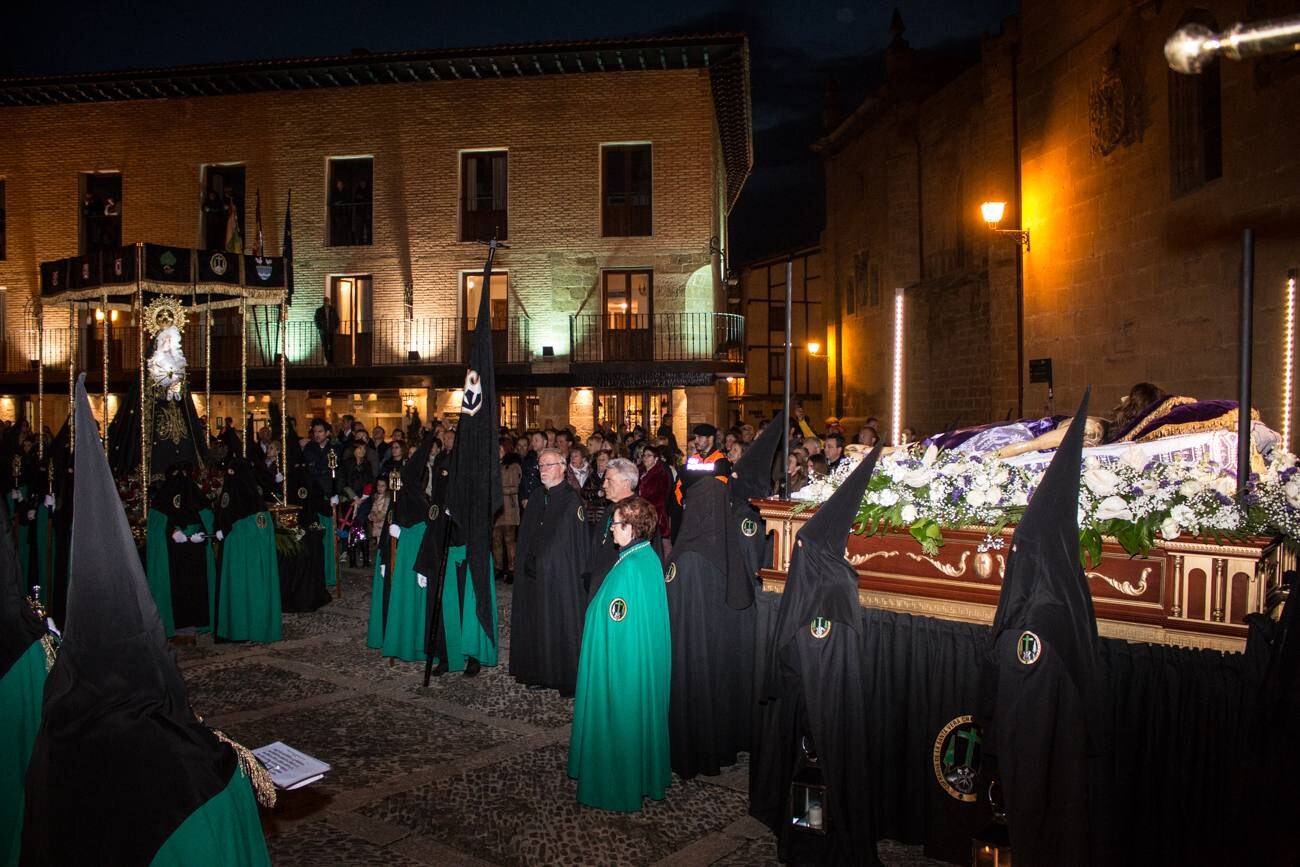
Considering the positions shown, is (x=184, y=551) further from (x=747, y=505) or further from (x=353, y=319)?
(x=353, y=319)

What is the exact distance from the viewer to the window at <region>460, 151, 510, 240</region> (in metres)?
24.1

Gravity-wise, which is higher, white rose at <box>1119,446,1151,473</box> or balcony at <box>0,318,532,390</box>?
balcony at <box>0,318,532,390</box>

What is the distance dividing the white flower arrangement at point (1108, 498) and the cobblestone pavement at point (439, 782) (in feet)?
5.65

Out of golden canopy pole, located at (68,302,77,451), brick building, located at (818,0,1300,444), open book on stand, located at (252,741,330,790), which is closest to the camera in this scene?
golden canopy pole, located at (68,302,77,451)

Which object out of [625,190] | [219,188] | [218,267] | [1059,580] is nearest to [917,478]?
[1059,580]

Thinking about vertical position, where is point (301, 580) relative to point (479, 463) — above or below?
below

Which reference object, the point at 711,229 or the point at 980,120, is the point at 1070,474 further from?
the point at 980,120

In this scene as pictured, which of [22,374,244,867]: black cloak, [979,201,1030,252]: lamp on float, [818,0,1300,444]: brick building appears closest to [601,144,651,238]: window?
[818,0,1300,444]: brick building

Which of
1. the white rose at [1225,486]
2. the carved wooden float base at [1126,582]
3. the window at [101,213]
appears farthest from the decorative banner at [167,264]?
the window at [101,213]

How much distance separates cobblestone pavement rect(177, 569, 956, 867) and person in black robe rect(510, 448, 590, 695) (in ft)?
A: 0.87

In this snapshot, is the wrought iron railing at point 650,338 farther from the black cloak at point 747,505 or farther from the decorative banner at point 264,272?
the black cloak at point 747,505

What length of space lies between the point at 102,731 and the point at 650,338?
21170 millimetres

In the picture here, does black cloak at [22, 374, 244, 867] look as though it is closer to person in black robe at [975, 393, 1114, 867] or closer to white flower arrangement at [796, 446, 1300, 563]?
person in black robe at [975, 393, 1114, 867]

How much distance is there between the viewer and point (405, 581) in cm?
820
